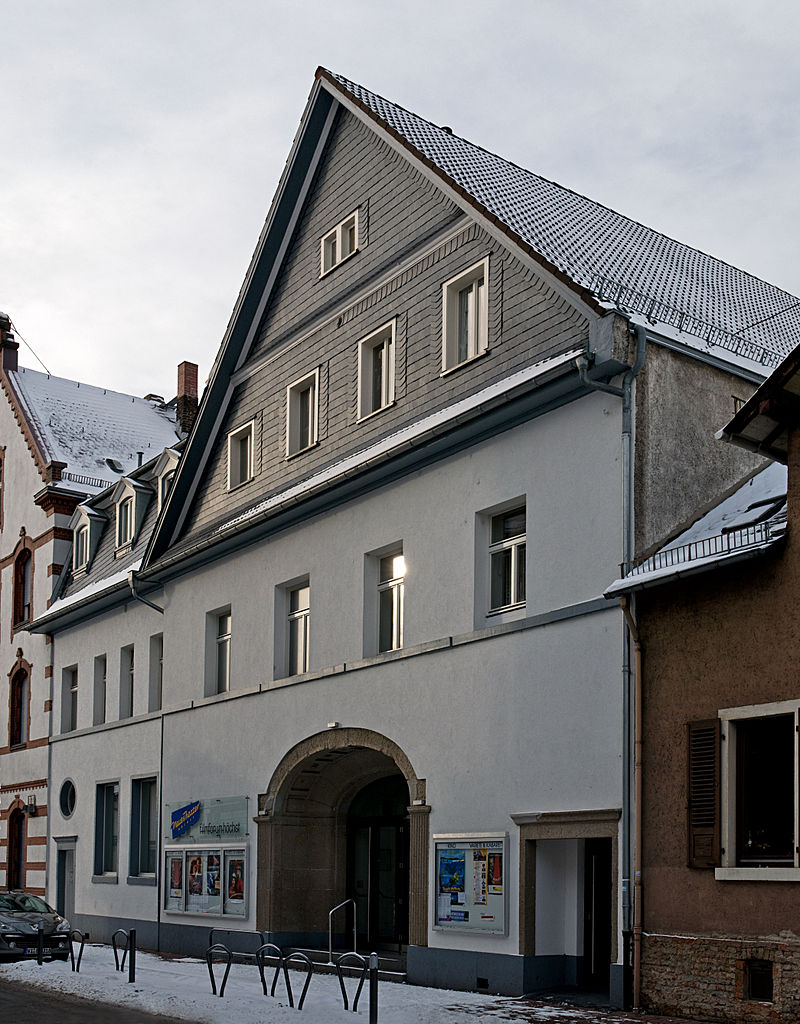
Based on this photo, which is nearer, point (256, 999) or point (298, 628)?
point (256, 999)

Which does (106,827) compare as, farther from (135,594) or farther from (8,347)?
(8,347)

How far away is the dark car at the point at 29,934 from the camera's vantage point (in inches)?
880

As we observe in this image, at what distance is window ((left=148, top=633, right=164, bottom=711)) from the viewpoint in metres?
28.7

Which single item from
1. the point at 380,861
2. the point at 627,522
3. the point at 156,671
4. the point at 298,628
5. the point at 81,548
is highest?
the point at 81,548

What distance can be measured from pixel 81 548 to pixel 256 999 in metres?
20.2

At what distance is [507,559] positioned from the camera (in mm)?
18531

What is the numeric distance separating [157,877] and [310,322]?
11.6 metres

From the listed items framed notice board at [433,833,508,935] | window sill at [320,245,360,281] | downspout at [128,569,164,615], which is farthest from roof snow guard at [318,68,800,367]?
downspout at [128,569,164,615]

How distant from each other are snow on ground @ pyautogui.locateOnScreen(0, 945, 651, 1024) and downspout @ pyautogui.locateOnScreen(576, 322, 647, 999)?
1575 millimetres

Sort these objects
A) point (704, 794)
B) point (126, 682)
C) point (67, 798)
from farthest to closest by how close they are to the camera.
→ point (67, 798)
point (126, 682)
point (704, 794)

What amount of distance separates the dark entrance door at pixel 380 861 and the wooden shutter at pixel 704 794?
8.23 meters

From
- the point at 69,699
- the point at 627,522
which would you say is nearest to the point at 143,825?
the point at 69,699

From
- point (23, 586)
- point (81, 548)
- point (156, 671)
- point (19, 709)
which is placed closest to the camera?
point (156, 671)

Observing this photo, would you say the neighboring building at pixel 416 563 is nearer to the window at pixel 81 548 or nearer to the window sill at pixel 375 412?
the window sill at pixel 375 412
